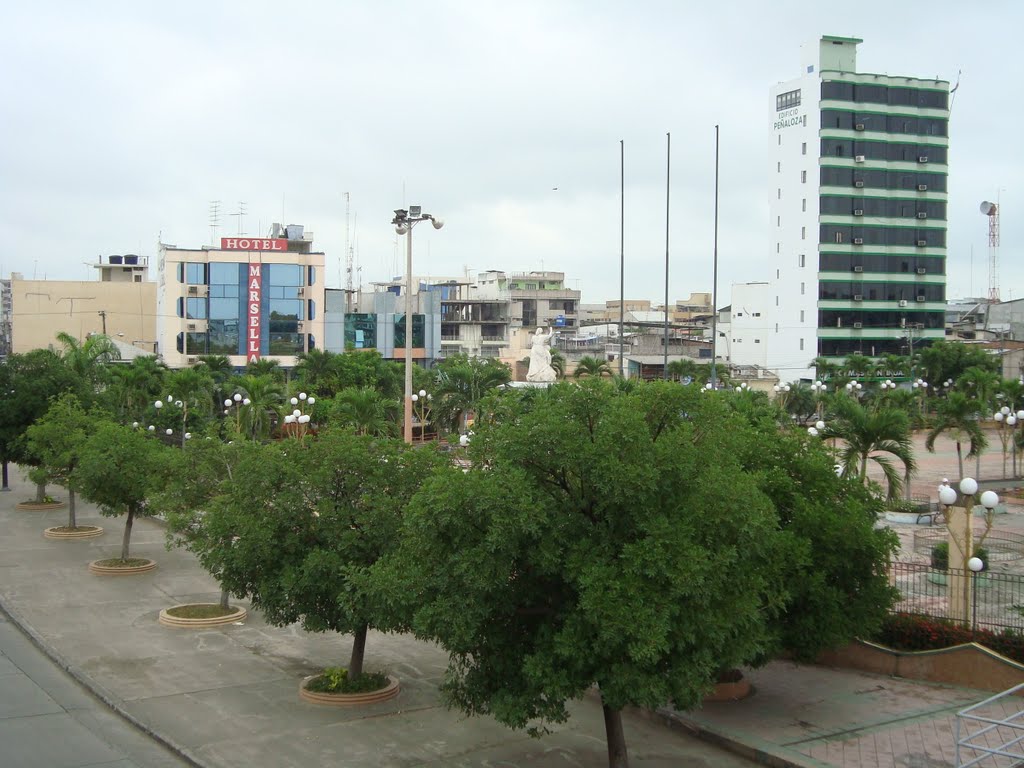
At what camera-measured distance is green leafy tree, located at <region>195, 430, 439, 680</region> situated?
14922 millimetres

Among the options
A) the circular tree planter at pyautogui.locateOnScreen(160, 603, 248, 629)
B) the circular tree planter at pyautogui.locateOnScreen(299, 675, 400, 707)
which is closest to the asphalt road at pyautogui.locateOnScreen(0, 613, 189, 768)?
the circular tree planter at pyautogui.locateOnScreen(299, 675, 400, 707)

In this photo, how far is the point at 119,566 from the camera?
26219mm

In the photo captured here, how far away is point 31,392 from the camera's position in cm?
3625

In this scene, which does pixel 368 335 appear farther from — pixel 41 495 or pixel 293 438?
pixel 293 438

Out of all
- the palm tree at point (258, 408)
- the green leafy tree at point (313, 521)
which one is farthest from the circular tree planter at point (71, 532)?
the green leafy tree at point (313, 521)

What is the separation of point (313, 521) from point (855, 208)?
68856mm

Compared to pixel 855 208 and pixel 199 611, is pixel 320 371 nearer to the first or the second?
pixel 199 611

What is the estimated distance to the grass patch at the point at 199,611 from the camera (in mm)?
21203

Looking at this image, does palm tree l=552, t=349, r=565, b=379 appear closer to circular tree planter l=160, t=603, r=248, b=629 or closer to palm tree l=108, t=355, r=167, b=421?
palm tree l=108, t=355, r=167, b=421

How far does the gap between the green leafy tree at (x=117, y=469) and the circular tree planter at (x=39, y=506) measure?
41.6ft

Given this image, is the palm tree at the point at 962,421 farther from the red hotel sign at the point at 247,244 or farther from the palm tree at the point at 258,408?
the red hotel sign at the point at 247,244

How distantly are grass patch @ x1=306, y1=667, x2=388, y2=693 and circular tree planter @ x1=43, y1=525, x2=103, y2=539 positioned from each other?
17645 millimetres

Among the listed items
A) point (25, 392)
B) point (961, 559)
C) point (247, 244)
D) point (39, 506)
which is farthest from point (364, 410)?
point (247, 244)

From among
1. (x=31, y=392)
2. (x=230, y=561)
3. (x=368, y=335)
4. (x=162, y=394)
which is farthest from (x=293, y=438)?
(x=368, y=335)
